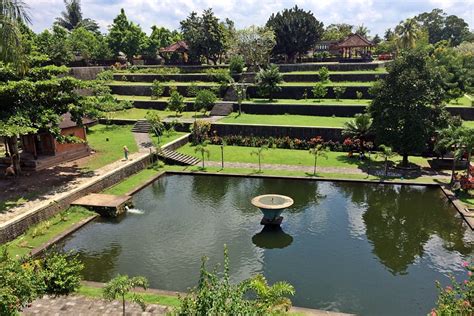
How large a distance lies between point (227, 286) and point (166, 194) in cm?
1536

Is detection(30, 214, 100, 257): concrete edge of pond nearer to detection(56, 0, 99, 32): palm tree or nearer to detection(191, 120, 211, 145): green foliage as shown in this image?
detection(191, 120, 211, 145): green foliage

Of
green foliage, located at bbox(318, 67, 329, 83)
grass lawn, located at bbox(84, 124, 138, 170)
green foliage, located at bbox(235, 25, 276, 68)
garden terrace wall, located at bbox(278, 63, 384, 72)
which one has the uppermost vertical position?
green foliage, located at bbox(235, 25, 276, 68)

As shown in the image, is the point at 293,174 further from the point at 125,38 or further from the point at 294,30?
the point at 125,38

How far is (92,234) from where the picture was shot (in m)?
17.2

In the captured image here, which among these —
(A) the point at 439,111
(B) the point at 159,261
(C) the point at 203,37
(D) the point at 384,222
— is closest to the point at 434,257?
(D) the point at 384,222

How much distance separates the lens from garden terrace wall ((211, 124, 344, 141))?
98.1 ft

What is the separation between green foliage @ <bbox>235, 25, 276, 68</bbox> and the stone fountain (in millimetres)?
33978

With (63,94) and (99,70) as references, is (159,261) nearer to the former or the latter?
(63,94)

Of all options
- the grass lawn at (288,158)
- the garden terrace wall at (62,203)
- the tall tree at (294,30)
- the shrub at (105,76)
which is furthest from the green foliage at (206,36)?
the garden terrace wall at (62,203)

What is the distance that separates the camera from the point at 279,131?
31.1 m

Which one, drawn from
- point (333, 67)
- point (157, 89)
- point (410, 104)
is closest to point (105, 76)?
point (157, 89)

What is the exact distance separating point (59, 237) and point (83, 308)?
5.96 metres

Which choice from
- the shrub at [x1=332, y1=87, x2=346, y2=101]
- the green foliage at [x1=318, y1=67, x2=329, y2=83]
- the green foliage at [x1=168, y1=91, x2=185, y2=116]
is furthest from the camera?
the green foliage at [x1=318, y1=67, x2=329, y2=83]

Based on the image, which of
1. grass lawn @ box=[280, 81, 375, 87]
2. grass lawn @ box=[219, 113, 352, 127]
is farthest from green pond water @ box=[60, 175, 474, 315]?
grass lawn @ box=[280, 81, 375, 87]
